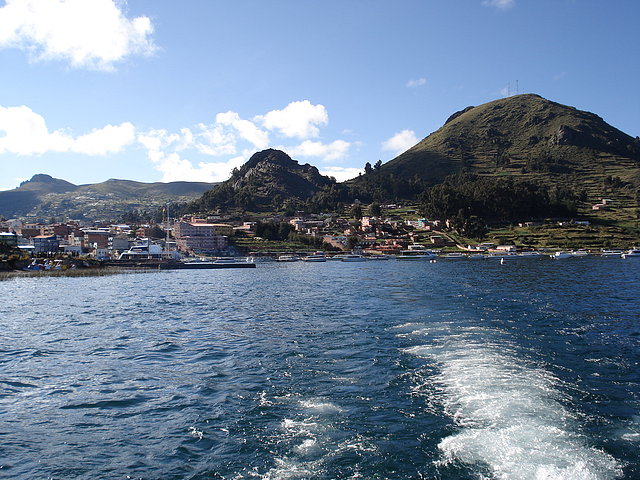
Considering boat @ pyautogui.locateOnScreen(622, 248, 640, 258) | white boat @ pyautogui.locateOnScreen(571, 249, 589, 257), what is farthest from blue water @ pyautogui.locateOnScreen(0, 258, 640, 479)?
boat @ pyautogui.locateOnScreen(622, 248, 640, 258)

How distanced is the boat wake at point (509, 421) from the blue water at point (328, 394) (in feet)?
0.19

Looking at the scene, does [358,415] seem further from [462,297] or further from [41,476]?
[462,297]

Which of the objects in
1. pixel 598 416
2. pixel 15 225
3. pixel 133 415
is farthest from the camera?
pixel 15 225

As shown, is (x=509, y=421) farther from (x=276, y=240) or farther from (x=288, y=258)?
(x=276, y=240)

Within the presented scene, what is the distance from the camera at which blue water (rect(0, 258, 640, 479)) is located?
38.6 ft

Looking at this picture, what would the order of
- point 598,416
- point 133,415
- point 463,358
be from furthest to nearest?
point 463,358 < point 133,415 < point 598,416

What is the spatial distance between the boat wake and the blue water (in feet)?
0.19

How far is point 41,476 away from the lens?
1142 cm

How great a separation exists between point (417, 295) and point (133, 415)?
3229 centimetres

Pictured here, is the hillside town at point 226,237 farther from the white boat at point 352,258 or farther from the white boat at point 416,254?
the white boat at point 352,258

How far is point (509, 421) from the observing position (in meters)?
13.6

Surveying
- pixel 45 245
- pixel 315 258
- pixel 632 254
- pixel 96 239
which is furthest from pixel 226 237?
pixel 632 254

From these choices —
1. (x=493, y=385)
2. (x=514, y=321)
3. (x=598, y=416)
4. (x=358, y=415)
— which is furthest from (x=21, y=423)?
(x=514, y=321)

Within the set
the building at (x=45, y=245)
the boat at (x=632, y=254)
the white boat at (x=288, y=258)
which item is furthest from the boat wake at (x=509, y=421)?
the building at (x=45, y=245)
